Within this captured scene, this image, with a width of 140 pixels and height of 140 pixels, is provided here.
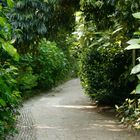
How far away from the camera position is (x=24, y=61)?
12.9 meters

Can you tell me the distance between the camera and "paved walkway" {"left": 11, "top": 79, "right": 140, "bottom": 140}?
6.90 m

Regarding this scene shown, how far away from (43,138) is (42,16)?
7.53 ft

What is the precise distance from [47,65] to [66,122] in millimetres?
6334

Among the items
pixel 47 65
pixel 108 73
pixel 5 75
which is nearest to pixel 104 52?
pixel 108 73

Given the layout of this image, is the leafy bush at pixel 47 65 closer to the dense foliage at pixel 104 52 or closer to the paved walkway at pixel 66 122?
the paved walkway at pixel 66 122

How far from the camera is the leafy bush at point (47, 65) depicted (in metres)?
14.0

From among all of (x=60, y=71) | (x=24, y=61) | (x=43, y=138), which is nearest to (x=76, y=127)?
(x=43, y=138)

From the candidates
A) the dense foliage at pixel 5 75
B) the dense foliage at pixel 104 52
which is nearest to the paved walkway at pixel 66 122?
the dense foliage at pixel 104 52

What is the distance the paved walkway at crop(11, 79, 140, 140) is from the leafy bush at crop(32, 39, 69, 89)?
2.12 metres

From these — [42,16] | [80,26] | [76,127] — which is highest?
[42,16]

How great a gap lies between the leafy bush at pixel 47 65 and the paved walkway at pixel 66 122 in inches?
83.4

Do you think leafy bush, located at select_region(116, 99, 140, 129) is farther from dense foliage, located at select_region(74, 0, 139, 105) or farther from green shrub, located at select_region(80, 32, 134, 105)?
green shrub, located at select_region(80, 32, 134, 105)

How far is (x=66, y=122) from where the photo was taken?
26.9ft

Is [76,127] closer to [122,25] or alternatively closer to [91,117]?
[91,117]
